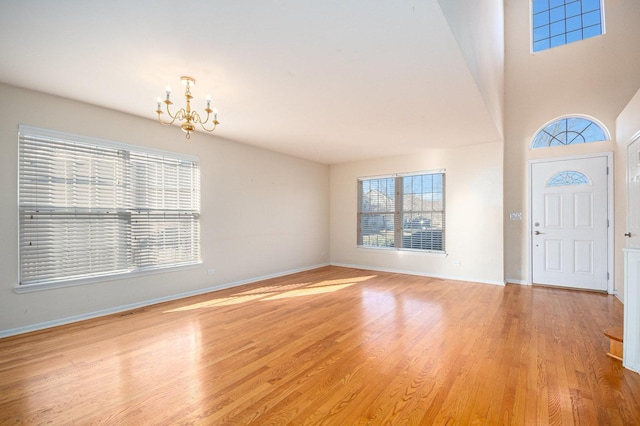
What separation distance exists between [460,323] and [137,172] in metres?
4.56

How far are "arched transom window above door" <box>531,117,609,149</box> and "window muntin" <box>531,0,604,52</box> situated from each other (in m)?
1.41

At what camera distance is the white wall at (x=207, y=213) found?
9.96ft

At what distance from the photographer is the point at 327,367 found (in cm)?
235

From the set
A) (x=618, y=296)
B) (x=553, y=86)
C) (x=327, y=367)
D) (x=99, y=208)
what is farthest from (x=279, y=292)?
(x=553, y=86)

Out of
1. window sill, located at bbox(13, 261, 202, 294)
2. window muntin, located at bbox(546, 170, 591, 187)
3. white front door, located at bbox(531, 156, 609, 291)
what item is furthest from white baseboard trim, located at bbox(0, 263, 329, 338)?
window muntin, located at bbox(546, 170, 591, 187)

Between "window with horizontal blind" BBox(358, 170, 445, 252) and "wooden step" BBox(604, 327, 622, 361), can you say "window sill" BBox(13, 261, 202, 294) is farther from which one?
"wooden step" BBox(604, 327, 622, 361)

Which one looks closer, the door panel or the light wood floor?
the light wood floor

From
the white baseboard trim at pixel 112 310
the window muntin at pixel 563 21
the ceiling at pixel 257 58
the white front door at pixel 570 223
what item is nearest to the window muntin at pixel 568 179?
the white front door at pixel 570 223

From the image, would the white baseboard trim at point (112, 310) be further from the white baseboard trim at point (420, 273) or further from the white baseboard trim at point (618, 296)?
the white baseboard trim at point (618, 296)

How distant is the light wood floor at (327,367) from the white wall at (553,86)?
188 centimetres

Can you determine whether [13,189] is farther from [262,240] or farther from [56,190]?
[262,240]

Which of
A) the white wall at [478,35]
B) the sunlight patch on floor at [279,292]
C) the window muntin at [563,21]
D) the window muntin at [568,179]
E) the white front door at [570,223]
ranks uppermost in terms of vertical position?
the window muntin at [563,21]

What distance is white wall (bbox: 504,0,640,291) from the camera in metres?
4.50

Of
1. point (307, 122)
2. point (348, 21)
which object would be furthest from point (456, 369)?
point (307, 122)
